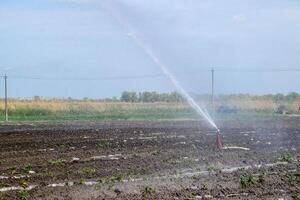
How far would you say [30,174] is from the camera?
12.9m

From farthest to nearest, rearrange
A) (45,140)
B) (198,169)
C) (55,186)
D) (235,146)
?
(45,140) → (235,146) → (198,169) → (55,186)

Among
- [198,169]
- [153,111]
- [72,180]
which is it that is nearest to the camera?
[72,180]

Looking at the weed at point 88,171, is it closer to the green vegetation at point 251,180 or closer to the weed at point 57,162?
the weed at point 57,162

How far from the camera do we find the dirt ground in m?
11.1

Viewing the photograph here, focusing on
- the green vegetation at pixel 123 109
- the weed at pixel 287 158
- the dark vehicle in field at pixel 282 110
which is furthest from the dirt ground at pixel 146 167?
the dark vehicle in field at pixel 282 110

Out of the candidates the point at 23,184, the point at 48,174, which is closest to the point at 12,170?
the point at 48,174

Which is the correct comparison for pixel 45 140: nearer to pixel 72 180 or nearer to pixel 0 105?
pixel 72 180

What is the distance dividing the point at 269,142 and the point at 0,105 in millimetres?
27146

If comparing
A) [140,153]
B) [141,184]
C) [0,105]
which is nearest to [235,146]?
[140,153]

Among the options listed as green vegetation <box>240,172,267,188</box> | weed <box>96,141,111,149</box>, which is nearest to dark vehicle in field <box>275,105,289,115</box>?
weed <box>96,141,111,149</box>

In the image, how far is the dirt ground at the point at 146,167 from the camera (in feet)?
36.4

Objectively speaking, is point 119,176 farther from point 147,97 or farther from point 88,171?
point 147,97

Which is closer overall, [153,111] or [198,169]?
[198,169]

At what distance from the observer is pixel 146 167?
14.1m
